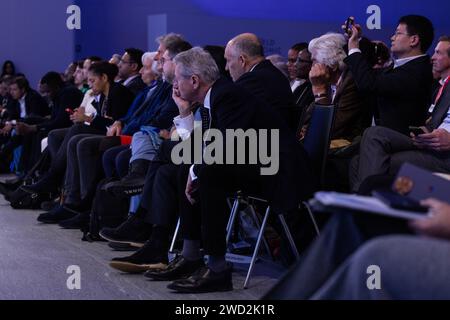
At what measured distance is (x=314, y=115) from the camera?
14.8ft

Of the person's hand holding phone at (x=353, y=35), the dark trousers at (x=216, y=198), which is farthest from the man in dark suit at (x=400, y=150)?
the person's hand holding phone at (x=353, y=35)

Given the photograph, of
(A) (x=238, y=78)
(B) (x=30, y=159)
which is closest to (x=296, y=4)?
(B) (x=30, y=159)

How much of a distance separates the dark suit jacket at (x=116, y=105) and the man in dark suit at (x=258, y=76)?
1.84 metres

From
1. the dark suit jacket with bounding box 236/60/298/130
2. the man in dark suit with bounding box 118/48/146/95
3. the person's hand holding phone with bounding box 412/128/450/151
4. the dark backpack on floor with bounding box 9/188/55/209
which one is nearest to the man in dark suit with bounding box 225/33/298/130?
the dark suit jacket with bounding box 236/60/298/130

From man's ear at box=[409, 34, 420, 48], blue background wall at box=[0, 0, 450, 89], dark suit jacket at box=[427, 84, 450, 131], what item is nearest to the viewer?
dark suit jacket at box=[427, 84, 450, 131]

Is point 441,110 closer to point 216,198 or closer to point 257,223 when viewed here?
point 216,198

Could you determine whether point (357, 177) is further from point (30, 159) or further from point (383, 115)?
point (30, 159)

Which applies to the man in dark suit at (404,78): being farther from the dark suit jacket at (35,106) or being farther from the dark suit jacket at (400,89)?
the dark suit jacket at (35,106)

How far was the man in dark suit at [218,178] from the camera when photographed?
157 inches

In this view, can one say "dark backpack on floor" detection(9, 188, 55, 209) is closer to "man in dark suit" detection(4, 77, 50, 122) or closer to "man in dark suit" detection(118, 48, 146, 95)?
"man in dark suit" detection(118, 48, 146, 95)

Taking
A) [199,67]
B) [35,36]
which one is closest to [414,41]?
[199,67]

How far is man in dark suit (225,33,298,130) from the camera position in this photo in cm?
475

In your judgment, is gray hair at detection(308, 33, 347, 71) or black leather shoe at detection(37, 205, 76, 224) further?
black leather shoe at detection(37, 205, 76, 224)

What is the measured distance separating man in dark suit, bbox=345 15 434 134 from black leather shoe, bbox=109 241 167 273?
4.19 ft
